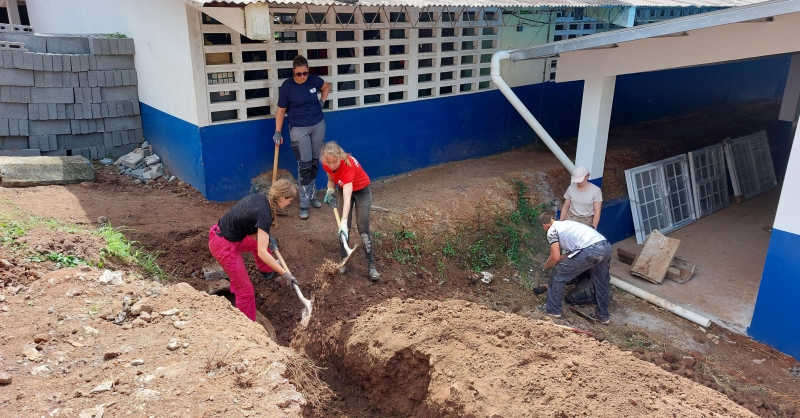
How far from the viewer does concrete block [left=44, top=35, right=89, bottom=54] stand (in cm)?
750

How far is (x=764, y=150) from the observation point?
34.6 ft

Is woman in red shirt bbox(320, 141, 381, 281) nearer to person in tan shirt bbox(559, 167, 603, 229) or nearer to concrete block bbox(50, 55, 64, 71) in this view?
person in tan shirt bbox(559, 167, 603, 229)

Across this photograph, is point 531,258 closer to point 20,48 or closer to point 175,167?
point 175,167

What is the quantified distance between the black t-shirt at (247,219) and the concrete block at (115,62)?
13.0ft

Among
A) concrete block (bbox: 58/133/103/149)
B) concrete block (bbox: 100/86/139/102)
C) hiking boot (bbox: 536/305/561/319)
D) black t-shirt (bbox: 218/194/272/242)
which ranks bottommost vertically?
hiking boot (bbox: 536/305/561/319)

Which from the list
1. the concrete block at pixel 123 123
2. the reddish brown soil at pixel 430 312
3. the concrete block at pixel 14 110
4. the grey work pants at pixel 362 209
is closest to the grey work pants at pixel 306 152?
the reddish brown soil at pixel 430 312

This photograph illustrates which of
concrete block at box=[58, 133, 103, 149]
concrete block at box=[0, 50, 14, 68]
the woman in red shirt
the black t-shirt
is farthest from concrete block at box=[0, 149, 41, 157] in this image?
the woman in red shirt

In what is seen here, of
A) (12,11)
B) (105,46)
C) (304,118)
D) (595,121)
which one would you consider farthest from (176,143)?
(12,11)

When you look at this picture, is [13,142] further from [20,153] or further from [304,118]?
[304,118]

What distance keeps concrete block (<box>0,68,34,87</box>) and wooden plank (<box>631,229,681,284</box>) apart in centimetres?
815

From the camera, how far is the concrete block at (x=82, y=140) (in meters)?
7.81

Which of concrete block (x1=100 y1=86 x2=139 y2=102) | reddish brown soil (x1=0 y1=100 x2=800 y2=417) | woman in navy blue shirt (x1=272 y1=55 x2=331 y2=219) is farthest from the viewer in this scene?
concrete block (x1=100 y1=86 x2=139 y2=102)

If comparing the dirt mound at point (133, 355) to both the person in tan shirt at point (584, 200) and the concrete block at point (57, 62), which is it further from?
the person in tan shirt at point (584, 200)

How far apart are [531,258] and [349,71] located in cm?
344
